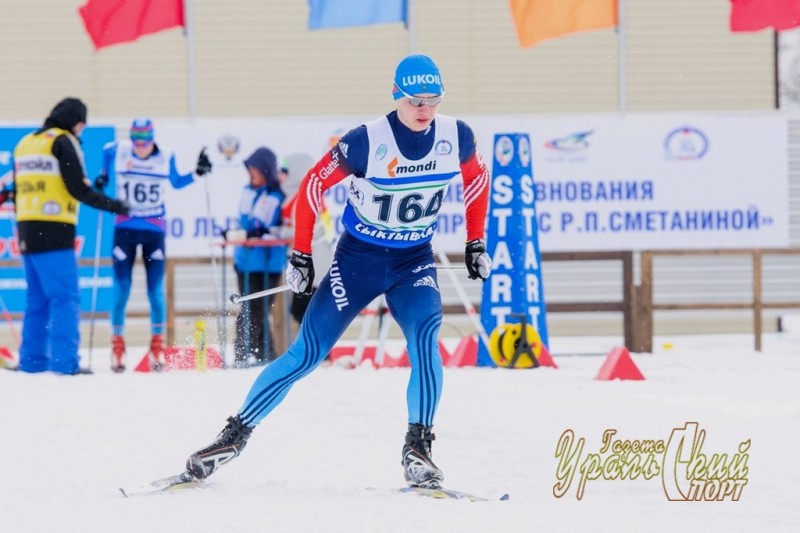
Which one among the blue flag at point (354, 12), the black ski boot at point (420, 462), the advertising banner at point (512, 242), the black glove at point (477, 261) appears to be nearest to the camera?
the black ski boot at point (420, 462)

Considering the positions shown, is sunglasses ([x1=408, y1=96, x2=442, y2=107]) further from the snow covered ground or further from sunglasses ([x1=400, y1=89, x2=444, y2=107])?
the snow covered ground

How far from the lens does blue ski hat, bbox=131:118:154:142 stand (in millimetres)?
11648

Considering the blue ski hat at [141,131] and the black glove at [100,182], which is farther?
the blue ski hat at [141,131]

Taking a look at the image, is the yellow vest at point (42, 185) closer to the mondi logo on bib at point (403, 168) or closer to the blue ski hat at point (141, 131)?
the blue ski hat at point (141, 131)

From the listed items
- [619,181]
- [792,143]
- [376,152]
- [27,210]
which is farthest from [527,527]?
[792,143]

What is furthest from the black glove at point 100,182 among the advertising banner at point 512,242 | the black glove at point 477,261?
the black glove at point 477,261

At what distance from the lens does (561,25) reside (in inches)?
580

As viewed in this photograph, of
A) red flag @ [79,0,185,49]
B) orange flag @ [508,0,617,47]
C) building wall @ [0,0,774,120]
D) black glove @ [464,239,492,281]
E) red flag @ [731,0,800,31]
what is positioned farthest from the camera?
building wall @ [0,0,774,120]

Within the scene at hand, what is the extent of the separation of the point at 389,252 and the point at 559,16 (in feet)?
31.2

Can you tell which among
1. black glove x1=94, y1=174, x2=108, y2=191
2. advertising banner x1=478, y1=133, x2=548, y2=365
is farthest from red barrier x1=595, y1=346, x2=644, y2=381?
black glove x1=94, y1=174, x2=108, y2=191

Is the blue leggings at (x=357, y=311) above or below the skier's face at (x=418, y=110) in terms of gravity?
below

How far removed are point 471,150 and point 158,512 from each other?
2.09m

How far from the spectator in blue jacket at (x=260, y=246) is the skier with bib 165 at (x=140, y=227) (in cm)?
69

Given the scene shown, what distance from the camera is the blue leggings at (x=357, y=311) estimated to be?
566cm
